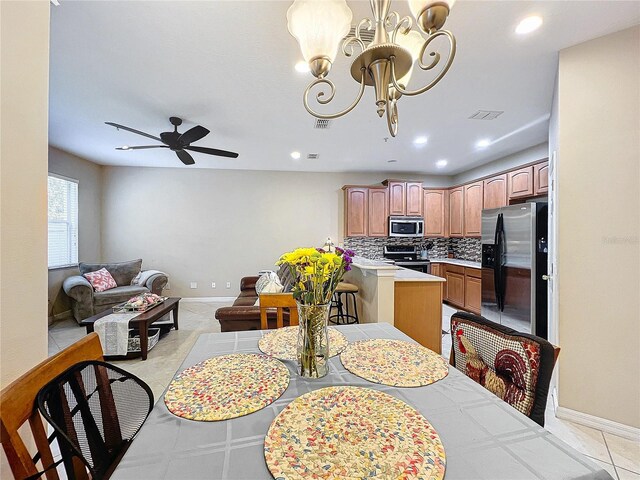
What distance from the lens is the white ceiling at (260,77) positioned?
1634 millimetres

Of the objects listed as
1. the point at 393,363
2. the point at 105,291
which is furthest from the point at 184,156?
the point at 393,363

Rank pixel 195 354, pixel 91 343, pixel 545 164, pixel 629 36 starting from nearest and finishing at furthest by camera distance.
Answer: pixel 91 343
pixel 195 354
pixel 629 36
pixel 545 164

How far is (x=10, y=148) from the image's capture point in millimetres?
920

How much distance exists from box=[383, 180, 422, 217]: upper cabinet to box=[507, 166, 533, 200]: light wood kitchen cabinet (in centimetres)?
164

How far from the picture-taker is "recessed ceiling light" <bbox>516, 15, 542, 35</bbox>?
165 centimetres

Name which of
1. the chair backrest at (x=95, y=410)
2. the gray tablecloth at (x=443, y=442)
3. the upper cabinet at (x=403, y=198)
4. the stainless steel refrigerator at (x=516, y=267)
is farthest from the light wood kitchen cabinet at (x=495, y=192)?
the chair backrest at (x=95, y=410)

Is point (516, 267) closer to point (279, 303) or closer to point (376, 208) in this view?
point (376, 208)

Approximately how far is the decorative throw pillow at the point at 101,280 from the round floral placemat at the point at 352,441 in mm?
4727

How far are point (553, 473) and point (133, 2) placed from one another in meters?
2.61

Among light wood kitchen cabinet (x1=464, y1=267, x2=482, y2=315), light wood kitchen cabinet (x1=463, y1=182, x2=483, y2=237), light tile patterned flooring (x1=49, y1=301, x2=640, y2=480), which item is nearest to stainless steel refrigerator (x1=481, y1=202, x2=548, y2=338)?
light wood kitchen cabinet (x1=464, y1=267, x2=482, y2=315)

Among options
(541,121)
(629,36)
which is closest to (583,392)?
(629,36)

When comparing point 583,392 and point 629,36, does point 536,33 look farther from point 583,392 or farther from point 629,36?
point 583,392

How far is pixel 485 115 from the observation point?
9.86 ft

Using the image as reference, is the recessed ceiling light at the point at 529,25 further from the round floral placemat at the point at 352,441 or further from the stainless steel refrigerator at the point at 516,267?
the round floral placemat at the point at 352,441
